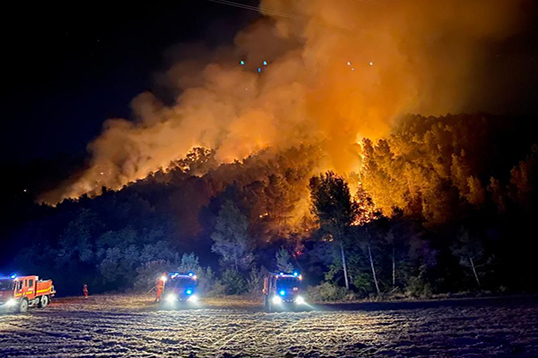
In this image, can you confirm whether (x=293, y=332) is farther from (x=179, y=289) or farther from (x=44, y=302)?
(x=44, y=302)

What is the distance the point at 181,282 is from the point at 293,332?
1404 cm

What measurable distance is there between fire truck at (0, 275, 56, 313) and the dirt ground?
1684mm

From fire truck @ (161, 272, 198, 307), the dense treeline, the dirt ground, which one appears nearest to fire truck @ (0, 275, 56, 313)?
the dirt ground

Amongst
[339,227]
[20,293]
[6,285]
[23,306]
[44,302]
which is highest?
[339,227]

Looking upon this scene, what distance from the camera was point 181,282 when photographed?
28609 mm

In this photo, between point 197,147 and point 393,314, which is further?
point 197,147

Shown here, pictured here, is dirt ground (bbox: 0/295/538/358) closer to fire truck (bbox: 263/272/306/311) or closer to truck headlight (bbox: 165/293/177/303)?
fire truck (bbox: 263/272/306/311)

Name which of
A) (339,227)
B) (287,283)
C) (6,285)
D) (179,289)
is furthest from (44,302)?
(339,227)

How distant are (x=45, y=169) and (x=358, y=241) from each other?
110 meters

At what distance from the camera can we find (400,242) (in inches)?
1444

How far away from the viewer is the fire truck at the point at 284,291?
2431 centimetres

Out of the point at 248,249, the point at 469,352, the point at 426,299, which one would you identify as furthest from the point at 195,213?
the point at 469,352

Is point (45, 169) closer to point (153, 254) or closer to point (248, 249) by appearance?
point (153, 254)

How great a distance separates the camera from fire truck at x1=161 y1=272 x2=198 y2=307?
28328 mm
